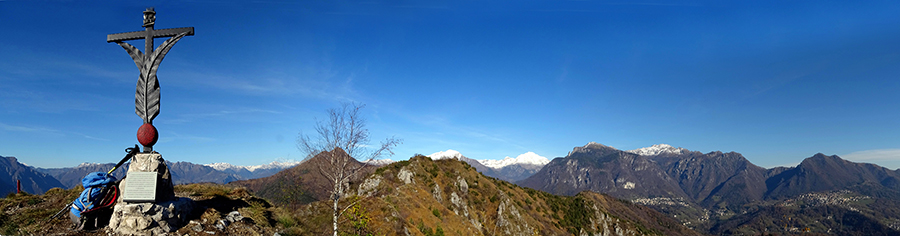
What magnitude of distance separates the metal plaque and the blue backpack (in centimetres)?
78

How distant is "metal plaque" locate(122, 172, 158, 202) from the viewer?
14570 millimetres

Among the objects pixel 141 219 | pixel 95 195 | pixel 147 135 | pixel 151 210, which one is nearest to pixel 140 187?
pixel 151 210

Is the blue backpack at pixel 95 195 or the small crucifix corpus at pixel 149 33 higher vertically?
the small crucifix corpus at pixel 149 33

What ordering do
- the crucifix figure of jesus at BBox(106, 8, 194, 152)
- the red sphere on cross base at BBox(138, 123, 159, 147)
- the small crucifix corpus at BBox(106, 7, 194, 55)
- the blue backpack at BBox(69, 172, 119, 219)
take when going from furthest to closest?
the small crucifix corpus at BBox(106, 7, 194, 55) < the crucifix figure of jesus at BBox(106, 8, 194, 152) < the red sphere on cross base at BBox(138, 123, 159, 147) < the blue backpack at BBox(69, 172, 119, 219)

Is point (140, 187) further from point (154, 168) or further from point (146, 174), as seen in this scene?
point (154, 168)

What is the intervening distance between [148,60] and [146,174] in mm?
5088

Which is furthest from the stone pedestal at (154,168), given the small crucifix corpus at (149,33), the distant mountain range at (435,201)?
the distant mountain range at (435,201)

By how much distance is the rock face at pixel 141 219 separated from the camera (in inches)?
560

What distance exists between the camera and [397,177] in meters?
55.2

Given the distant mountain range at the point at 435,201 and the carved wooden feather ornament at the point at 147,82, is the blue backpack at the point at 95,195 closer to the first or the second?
the carved wooden feather ornament at the point at 147,82

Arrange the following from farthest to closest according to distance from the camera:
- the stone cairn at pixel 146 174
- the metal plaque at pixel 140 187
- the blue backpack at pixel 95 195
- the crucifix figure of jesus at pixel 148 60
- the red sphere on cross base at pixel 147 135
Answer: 1. the crucifix figure of jesus at pixel 148 60
2. the red sphere on cross base at pixel 147 135
3. the metal plaque at pixel 140 187
4. the blue backpack at pixel 95 195
5. the stone cairn at pixel 146 174

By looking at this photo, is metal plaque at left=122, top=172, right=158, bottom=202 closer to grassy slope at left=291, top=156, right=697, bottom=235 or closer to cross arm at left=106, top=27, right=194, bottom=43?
cross arm at left=106, top=27, right=194, bottom=43

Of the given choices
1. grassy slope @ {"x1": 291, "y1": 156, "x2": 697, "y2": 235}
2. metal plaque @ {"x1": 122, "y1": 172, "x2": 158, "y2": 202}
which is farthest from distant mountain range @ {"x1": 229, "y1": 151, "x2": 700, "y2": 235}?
metal plaque @ {"x1": 122, "y1": 172, "x2": 158, "y2": 202}

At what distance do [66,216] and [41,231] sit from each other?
4.77 feet
